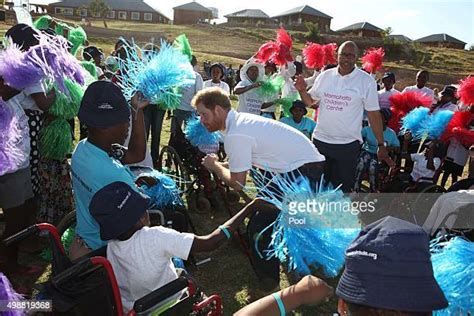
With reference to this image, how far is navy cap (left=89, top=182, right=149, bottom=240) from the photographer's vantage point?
94.1 inches

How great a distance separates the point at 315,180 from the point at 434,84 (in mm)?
32672

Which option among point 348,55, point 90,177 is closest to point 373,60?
point 348,55

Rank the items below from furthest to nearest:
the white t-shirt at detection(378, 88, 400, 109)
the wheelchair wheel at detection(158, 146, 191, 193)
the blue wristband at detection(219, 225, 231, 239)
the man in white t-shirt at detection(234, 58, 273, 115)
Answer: the white t-shirt at detection(378, 88, 400, 109), the man in white t-shirt at detection(234, 58, 273, 115), the wheelchair wheel at detection(158, 146, 191, 193), the blue wristband at detection(219, 225, 231, 239)

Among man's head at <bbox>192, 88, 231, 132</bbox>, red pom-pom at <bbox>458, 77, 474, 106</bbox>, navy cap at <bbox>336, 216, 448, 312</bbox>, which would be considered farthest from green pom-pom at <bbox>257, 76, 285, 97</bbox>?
navy cap at <bbox>336, 216, 448, 312</bbox>

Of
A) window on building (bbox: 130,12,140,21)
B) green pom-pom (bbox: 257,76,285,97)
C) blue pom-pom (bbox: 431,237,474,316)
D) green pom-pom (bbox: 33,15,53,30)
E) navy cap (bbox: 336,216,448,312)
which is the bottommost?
blue pom-pom (bbox: 431,237,474,316)

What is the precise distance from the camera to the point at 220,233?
8.67ft

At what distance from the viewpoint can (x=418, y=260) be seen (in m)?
1.40

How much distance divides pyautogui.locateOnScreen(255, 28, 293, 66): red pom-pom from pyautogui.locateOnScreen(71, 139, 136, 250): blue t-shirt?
5463 mm

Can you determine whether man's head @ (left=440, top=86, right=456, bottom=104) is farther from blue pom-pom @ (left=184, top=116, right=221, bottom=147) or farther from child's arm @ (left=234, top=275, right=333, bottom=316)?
child's arm @ (left=234, top=275, right=333, bottom=316)

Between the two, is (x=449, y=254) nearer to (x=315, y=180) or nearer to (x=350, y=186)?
(x=315, y=180)

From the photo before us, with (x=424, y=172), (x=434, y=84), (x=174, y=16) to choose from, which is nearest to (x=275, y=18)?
(x=174, y=16)

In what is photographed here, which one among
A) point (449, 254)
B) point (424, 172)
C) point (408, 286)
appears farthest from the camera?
point (424, 172)

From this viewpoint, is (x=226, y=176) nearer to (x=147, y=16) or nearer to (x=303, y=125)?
(x=303, y=125)

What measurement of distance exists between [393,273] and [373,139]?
5682 millimetres
